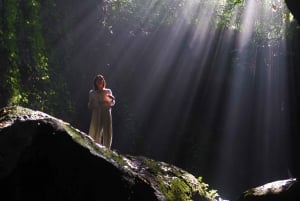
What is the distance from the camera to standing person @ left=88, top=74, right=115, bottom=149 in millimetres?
8180

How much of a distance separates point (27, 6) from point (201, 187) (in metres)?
7.87

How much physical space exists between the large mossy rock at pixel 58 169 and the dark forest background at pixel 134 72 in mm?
8051

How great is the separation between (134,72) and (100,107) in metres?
11.9

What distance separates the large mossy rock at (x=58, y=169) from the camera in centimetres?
398

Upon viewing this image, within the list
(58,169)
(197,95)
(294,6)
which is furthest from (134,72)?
(58,169)

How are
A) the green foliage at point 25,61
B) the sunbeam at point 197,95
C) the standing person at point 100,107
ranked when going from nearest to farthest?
the standing person at point 100,107, the green foliage at point 25,61, the sunbeam at point 197,95

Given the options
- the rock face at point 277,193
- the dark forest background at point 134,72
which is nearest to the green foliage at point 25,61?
the dark forest background at point 134,72

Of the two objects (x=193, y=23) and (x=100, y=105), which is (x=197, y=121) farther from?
(x=100, y=105)

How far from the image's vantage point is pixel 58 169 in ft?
13.6

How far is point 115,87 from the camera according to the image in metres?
19.0

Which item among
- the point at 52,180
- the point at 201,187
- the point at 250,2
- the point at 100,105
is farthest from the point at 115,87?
the point at 250,2

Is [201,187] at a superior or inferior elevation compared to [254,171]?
inferior

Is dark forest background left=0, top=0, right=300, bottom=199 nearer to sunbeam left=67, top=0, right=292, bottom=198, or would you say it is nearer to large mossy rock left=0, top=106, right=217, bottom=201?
sunbeam left=67, top=0, right=292, bottom=198

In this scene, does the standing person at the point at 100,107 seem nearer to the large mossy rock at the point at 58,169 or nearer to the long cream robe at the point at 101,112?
the long cream robe at the point at 101,112
